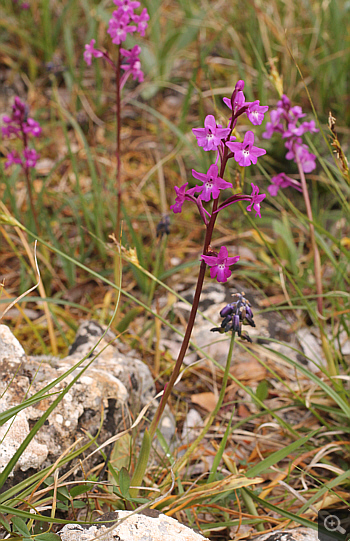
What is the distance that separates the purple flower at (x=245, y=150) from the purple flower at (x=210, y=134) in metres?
0.03

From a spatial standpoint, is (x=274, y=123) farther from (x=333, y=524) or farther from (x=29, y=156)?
(x=333, y=524)

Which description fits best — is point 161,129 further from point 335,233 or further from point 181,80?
point 335,233

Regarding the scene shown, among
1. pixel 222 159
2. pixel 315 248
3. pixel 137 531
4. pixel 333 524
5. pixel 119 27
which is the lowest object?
pixel 333 524

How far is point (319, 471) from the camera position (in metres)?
1.90

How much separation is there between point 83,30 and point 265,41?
1.84 m

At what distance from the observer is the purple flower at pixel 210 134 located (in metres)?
1.18

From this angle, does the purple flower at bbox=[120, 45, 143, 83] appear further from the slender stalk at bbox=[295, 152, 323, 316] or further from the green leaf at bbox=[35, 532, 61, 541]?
the green leaf at bbox=[35, 532, 61, 541]

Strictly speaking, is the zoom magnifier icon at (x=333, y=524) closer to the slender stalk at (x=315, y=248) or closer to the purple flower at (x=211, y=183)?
A: the slender stalk at (x=315, y=248)

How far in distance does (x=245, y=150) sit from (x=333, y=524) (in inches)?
52.0

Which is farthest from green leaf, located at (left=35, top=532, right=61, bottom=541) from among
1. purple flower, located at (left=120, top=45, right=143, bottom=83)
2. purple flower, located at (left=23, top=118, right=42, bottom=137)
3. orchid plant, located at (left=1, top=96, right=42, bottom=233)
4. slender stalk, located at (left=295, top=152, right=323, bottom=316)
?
purple flower, located at (left=23, top=118, right=42, bottom=137)

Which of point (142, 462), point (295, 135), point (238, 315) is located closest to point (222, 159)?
point (238, 315)

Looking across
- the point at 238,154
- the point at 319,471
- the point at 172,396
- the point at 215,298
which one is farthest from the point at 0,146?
the point at 319,471

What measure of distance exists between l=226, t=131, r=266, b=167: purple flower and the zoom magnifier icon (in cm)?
125

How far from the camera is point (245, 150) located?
121 centimetres
